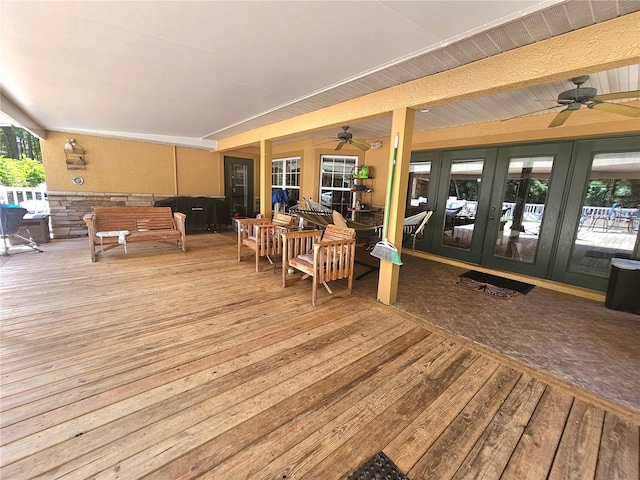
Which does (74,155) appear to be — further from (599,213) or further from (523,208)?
(599,213)

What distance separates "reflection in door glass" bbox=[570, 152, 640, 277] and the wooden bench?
6305 millimetres

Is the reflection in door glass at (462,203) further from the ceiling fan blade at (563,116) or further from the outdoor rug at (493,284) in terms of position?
the ceiling fan blade at (563,116)

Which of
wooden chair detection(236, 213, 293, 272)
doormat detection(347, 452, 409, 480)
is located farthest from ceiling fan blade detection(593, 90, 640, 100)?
wooden chair detection(236, 213, 293, 272)

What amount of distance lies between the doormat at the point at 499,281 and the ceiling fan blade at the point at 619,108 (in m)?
2.26

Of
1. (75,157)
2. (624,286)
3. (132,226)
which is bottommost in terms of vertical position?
(624,286)

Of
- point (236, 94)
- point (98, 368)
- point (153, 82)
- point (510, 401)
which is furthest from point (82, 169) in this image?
point (510, 401)

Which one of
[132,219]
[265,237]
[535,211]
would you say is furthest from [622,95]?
[132,219]

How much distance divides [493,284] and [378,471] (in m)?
3.59

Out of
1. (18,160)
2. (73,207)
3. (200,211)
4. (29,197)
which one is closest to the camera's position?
(29,197)

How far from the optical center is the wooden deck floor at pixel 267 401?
1293 millimetres

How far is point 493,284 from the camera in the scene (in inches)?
157

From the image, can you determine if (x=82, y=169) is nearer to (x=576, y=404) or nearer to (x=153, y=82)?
(x=153, y=82)

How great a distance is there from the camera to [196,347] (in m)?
2.16

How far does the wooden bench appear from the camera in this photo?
175 inches
